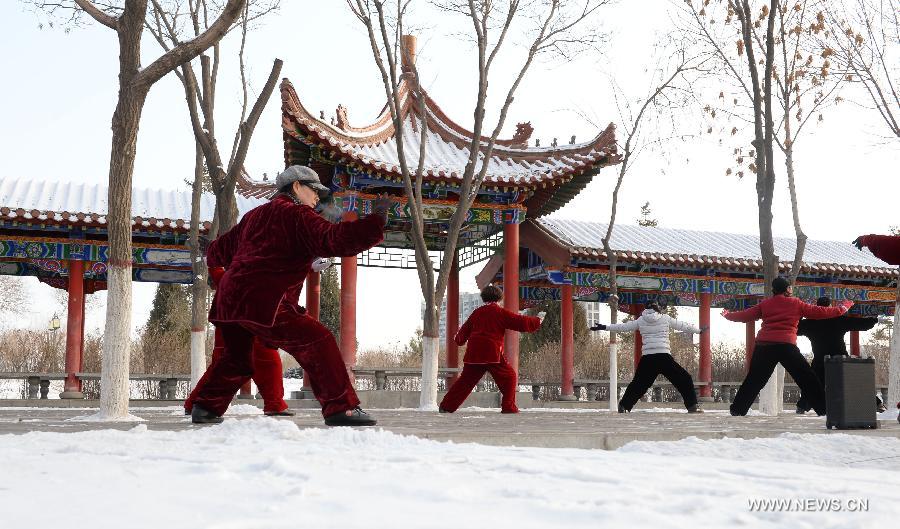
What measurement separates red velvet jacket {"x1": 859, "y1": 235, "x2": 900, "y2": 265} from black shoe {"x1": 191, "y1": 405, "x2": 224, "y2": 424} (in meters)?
5.13

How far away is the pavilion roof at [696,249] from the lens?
1797 centimetres

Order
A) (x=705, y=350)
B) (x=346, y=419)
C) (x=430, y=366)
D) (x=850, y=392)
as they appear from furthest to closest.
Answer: (x=705, y=350)
(x=430, y=366)
(x=850, y=392)
(x=346, y=419)

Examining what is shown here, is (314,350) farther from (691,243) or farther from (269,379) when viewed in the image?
(691,243)

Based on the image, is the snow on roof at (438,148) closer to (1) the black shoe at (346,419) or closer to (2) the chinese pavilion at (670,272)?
(2) the chinese pavilion at (670,272)

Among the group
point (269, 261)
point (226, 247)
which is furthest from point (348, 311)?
point (269, 261)

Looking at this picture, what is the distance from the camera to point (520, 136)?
57.2 feet

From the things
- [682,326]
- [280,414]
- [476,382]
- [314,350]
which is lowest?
[280,414]

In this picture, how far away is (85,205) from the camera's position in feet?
52.0

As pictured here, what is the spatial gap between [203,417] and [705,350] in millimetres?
14615

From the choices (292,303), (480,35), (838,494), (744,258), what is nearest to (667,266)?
(744,258)

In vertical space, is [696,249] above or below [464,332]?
above

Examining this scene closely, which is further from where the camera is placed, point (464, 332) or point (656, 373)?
point (656, 373)

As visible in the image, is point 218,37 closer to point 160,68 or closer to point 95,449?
point 160,68

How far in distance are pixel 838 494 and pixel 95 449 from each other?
3.18 m
